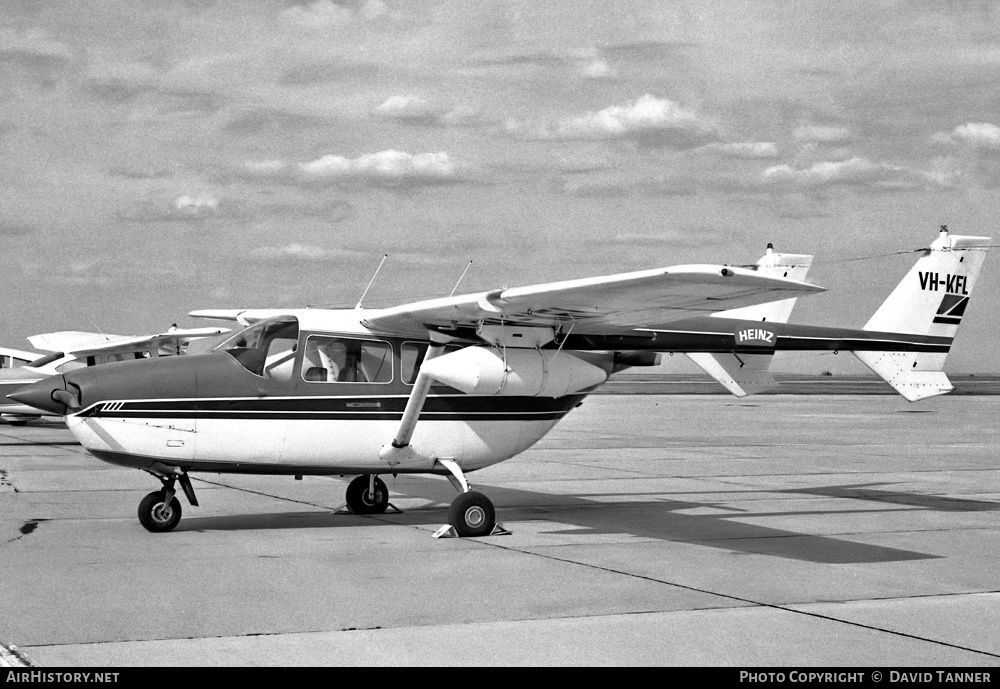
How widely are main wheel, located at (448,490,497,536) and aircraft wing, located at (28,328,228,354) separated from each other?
17.2 m

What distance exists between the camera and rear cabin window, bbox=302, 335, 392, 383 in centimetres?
1128

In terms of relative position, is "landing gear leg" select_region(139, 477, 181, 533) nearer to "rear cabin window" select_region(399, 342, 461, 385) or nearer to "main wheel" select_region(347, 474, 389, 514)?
"main wheel" select_region(347, 474, 389, 514)

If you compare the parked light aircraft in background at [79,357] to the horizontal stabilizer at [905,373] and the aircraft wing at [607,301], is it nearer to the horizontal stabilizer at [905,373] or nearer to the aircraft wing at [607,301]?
the aircraft wing at [607,301]

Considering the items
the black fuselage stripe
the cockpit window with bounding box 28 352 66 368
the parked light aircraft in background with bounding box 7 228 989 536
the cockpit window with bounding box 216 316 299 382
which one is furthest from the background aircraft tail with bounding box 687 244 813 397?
the cockpit window with bounding box 28 352 66 368

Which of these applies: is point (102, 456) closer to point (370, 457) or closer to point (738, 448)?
point (370, 457)

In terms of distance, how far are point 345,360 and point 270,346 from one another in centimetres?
76

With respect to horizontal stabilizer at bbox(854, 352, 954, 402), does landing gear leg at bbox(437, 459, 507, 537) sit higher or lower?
lower

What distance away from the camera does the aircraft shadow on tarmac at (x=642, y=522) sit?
1029 cm

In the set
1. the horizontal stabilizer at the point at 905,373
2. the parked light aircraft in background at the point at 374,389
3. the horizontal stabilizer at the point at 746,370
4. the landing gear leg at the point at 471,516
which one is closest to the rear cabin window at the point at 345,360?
the parked light aircraft in background at the point at 374,389

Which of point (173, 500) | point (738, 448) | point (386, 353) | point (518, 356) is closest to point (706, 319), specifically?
point (518, 356)

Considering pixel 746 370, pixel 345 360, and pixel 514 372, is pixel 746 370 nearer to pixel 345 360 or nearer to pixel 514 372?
pixel 514 372

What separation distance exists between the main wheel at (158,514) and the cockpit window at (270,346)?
1.55m

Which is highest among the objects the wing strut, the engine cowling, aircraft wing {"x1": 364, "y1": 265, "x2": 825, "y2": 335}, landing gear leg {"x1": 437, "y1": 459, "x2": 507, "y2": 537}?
aircraft wing {"x1": 364, "y1": 265, "x2": 825, "y2": 335}
